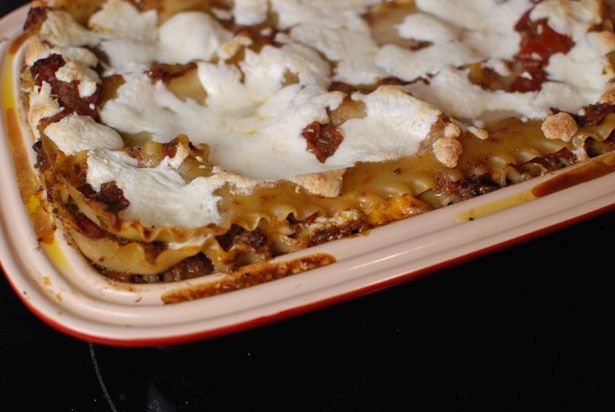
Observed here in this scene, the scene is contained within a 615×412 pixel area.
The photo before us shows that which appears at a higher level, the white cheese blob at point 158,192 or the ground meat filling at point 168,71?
the ground meat filling at point 168,71

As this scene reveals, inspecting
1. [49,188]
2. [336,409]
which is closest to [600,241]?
[336,409]

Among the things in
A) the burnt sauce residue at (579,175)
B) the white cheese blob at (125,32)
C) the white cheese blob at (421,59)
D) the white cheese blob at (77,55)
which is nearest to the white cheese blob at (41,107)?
the white cheese blob at (77,55)

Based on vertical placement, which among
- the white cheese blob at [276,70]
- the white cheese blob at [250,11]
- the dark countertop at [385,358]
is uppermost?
the white cheese blob at [250,11]

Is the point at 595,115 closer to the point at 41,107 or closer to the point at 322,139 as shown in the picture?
the point at 322,139

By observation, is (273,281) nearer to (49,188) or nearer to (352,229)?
(352,229)

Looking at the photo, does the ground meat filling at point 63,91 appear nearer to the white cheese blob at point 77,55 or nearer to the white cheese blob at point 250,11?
the white cheese blob at point 77,55

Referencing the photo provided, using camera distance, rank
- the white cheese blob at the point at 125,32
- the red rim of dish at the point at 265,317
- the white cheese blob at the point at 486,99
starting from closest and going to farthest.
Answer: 1. the red rim of dish at the point at 265,317
2. the white cheese blob at the point at 486,99
3. the white cheese blob at the point at 125,32
